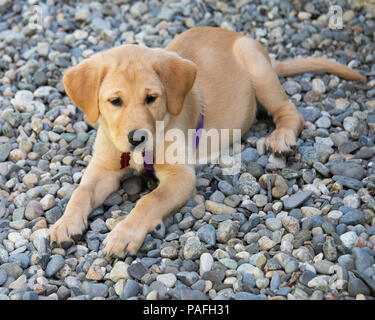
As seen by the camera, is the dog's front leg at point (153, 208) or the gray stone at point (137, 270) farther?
the dog's front leg at point (153, 208)

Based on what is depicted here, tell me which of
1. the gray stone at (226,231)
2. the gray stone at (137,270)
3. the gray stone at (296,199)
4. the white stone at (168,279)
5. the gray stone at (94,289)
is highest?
the gray stone at (296,199)

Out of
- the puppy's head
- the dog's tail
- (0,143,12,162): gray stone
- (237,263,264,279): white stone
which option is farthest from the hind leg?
(0,143,12,162): gray stone

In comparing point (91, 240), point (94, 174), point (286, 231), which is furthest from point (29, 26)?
point (286, 231)

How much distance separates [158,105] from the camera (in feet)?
11.6

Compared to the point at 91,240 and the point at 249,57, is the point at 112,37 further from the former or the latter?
the point at 91,240

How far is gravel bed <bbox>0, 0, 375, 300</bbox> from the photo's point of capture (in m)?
3.04

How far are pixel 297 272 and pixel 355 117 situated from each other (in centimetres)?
205

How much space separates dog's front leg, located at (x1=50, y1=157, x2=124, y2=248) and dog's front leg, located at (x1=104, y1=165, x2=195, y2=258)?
253 millimetres

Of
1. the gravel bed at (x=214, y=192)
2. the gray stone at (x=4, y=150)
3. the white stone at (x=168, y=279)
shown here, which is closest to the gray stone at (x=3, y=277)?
the gravel bed at (x=214, y=192)

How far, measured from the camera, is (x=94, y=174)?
3.90 meters

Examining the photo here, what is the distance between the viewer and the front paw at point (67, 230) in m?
3.33

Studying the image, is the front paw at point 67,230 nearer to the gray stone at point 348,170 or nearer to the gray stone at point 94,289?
the gray stone at point 94,289

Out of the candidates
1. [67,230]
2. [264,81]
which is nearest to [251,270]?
[67,230]

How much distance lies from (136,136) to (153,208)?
0.47 metres
